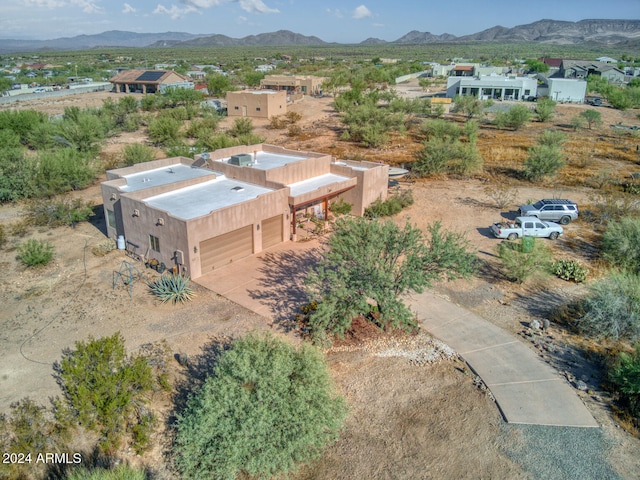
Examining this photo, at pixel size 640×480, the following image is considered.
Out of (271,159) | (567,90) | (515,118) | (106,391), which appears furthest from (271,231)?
(567,90)

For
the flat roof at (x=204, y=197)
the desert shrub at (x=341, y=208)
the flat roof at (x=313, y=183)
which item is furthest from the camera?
the desert shrub at (x=341, y=208)

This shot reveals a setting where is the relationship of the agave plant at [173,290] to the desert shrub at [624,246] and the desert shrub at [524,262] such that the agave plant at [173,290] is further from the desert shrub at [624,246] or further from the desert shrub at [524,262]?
the desert shrub at [624,246]

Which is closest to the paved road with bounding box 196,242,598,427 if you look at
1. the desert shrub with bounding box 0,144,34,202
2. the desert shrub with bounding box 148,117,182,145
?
the desert shrub with bounding box 0,144,34,202

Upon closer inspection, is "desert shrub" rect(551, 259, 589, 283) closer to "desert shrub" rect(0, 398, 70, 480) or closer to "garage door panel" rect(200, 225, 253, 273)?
"garage door panel" rect(200, 225, 253, 273)

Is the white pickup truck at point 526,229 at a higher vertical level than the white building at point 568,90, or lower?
lower

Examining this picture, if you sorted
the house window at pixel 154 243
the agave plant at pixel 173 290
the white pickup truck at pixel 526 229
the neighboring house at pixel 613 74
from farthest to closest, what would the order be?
the neighboring house at pixel 613 74
the white pickup truck at pixel 526 229
the house window at pixel 154 243
the agave plant at pixel 173 290

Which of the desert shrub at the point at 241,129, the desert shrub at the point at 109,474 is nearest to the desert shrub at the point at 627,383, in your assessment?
the desert shrub at the point at 109,474
